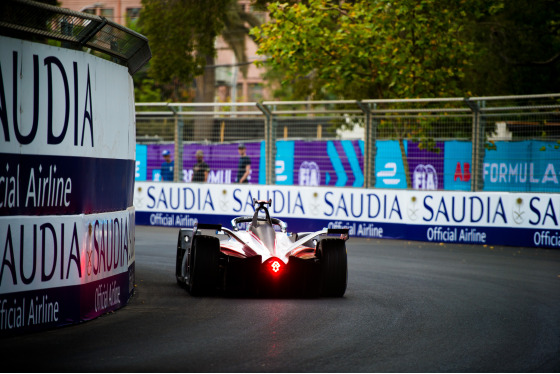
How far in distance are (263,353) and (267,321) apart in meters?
1.71

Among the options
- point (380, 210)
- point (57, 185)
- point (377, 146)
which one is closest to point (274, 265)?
point (57, 185)

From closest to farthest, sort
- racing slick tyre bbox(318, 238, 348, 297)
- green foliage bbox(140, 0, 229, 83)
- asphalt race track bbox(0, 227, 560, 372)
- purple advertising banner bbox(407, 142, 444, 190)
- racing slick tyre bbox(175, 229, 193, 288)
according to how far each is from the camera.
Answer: asphalt race track bbox(0, 227, 560, 372), racing slick tyre bbox(318, 238, 348, 297), racing slick tyre bbox(175, 229, 193, 288), purple advertising banner bbox(407, 142, 444, 190), green foliage bbox(140, 0, 229, 83)

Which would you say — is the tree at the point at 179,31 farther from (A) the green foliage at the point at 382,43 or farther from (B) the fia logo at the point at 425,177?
(B) the fia logo at the point at 425,177

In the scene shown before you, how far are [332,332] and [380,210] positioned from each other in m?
12.0

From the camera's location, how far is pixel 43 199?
8.23 metres

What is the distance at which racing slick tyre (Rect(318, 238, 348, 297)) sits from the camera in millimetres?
10945

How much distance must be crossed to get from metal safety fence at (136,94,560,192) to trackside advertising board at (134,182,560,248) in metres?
0.37

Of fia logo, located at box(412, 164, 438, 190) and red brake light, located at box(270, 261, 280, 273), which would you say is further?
fia logo, located at box(412, 164, 438, 190)

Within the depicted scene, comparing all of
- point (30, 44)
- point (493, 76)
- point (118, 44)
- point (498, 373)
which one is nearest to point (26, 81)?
point (30, 44)

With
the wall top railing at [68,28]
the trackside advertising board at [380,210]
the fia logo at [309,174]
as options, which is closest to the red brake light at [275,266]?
the wall top railing at [68,28]

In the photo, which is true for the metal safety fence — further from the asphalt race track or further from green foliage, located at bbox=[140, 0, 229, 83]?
green foliage, located at bbox=[140, 0, 229, 83]

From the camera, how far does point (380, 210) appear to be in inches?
802

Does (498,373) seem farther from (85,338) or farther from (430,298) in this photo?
(430,298)

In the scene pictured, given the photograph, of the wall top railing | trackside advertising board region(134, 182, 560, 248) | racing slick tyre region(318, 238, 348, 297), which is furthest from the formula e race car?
trackside advertising board region(134, 182, 560, 248)
